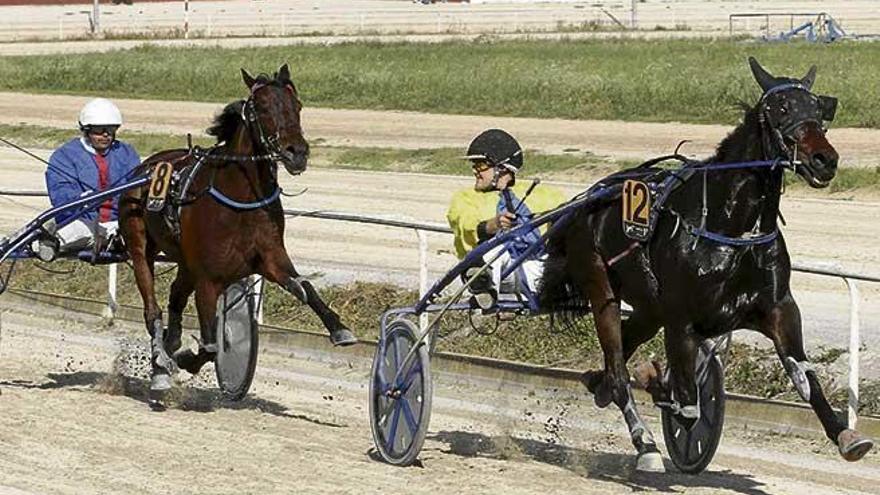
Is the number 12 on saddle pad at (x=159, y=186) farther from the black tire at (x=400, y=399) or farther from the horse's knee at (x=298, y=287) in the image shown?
the black tire at (x=400, y=399)

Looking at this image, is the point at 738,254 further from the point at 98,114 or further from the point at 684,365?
the point at 98,114

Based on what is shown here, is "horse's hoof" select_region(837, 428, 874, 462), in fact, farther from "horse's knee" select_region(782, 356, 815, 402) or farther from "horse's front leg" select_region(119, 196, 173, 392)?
"horse's front leg" select_region(119, 196, 173, 392)

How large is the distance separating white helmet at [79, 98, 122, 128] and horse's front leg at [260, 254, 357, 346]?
1790mm

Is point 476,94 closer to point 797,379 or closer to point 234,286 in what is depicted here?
point 234,286

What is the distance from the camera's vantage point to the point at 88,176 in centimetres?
1095

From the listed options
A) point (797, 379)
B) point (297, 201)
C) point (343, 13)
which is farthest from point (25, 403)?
point (343, 13)

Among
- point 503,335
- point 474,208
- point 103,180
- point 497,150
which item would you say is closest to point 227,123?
point 103,180

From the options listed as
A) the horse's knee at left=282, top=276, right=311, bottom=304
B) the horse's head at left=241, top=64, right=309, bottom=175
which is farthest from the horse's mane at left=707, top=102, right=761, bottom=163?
the horse's knee at left=282, top=276, right=311, bottom=304

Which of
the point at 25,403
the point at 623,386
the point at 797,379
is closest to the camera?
the point at 797,379

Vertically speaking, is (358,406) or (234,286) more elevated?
(234,286)

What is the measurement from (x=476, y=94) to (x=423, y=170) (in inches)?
330

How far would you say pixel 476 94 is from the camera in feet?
103

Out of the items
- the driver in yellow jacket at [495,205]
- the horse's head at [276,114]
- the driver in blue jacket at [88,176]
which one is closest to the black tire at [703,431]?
the driver in yellow jacket at [495,205]

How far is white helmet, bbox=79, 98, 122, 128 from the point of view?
424 inches
